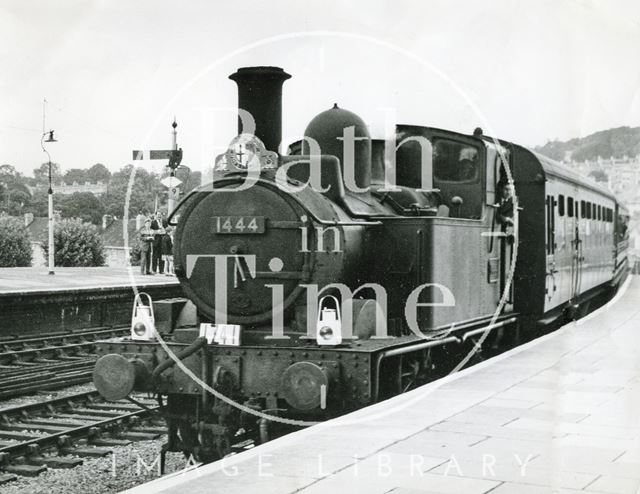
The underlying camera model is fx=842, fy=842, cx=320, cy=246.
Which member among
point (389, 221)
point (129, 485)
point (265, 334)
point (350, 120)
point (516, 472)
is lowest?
point (129, 485)

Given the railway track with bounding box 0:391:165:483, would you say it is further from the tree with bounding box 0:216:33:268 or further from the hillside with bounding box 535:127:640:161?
the tree with bounding box 0:216:33:268

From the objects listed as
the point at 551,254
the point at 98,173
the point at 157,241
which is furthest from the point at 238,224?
the point at 98,173

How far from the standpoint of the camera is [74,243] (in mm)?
31922

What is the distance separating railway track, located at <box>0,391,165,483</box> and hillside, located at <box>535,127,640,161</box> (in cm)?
432

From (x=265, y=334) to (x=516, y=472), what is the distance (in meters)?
2.58

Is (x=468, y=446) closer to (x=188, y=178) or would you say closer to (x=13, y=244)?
(x=188, y=178)

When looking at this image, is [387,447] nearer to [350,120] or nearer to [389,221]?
[389,221]

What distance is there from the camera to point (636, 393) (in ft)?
24.2

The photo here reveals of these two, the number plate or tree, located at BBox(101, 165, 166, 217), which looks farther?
tree, located at BBox(101, 165, 166, 217)

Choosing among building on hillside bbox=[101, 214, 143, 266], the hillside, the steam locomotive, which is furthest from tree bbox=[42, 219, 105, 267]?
the hillside

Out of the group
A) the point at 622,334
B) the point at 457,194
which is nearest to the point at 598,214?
the point at 622,334

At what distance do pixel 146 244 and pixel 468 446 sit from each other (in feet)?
60.7

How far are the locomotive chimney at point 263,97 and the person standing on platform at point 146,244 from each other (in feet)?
49.7

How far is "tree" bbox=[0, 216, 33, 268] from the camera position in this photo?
1174 inches
